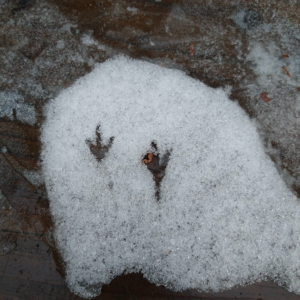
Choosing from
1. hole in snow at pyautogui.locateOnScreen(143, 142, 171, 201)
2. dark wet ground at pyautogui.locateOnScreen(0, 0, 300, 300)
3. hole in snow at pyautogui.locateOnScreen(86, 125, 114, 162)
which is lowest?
hole in snow at pyautogui.locateOnScreen(86, 125, 114, 162)

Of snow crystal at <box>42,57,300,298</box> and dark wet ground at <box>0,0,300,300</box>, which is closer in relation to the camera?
snow crystal at <box>42,57,300,298</box>

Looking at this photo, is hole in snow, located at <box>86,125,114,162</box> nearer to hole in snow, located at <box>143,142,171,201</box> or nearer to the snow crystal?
the snow crystal

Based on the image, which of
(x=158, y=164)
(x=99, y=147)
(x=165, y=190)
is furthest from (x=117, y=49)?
(x=165, y=190)

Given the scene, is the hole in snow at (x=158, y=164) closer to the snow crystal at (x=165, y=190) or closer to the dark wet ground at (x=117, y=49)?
the snow crystal at (x=165, y=190)

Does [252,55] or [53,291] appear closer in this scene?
[53,291]

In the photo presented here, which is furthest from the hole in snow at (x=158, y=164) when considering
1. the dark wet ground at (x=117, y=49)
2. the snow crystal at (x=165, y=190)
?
the dark wet ground at (x=117, y=49)

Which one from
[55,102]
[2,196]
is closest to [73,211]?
[2,196]

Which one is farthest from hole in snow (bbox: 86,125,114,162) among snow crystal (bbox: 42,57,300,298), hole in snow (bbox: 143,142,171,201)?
hole in snow (bbox: 143,142,171,201)

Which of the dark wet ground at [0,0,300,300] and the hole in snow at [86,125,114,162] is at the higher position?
the dark wet ground at [0,0,300,300]

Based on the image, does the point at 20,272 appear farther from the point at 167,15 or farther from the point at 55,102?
the point at 167,15

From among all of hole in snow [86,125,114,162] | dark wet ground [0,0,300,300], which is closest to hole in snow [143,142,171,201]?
hole in snow [86,125,114,162]
